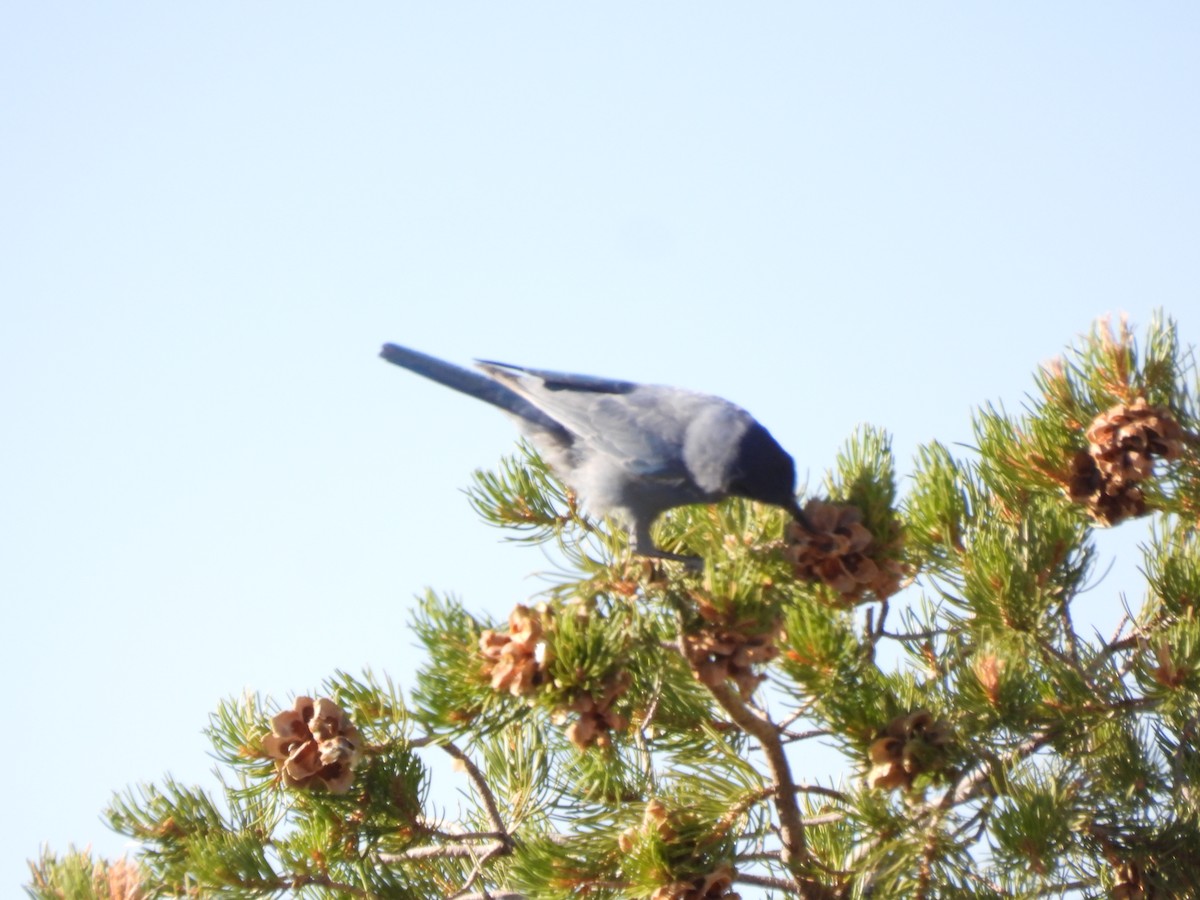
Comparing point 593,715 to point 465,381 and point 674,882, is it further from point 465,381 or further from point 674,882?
point 465,381

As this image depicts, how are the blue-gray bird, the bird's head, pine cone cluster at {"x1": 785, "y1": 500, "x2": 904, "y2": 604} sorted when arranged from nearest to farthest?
1. pine cone cluster at {"x1": 785, "y1": 500, "x2": 904, "y2": 604}
2. the bird's head
3. the blue-gray bird

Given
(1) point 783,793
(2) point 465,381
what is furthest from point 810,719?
(2) point 465,381

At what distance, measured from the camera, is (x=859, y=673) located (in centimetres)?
Result: 201

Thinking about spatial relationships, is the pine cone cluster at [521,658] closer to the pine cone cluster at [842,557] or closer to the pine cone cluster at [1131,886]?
the pine cone cluster at [842,557]

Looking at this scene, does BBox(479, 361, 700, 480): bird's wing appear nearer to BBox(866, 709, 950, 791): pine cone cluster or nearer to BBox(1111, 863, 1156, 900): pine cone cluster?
BBox(866, 709, 950, 791): pine cone cluster

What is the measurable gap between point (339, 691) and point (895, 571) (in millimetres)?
1024

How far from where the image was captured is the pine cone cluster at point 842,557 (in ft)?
6.74

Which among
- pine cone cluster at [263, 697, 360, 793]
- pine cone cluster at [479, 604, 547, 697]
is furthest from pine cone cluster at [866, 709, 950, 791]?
pine cone cluster at [263, 697, 360, 793]

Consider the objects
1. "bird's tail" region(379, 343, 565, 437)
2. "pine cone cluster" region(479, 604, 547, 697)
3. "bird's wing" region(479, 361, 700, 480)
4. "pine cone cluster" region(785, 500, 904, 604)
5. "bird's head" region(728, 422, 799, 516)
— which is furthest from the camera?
"bird's tail" region(379, 343, 565, 437)

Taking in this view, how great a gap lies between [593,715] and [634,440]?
61.3 inches

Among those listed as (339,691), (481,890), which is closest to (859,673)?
(481,890)

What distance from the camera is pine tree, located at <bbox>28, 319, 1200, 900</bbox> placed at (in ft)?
6.05

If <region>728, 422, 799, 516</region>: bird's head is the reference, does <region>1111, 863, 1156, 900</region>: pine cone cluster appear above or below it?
below

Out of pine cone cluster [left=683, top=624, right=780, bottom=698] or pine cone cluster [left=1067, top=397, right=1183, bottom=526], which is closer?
pine cone cluster [left=683, top=624, right=780, bottom=698]
